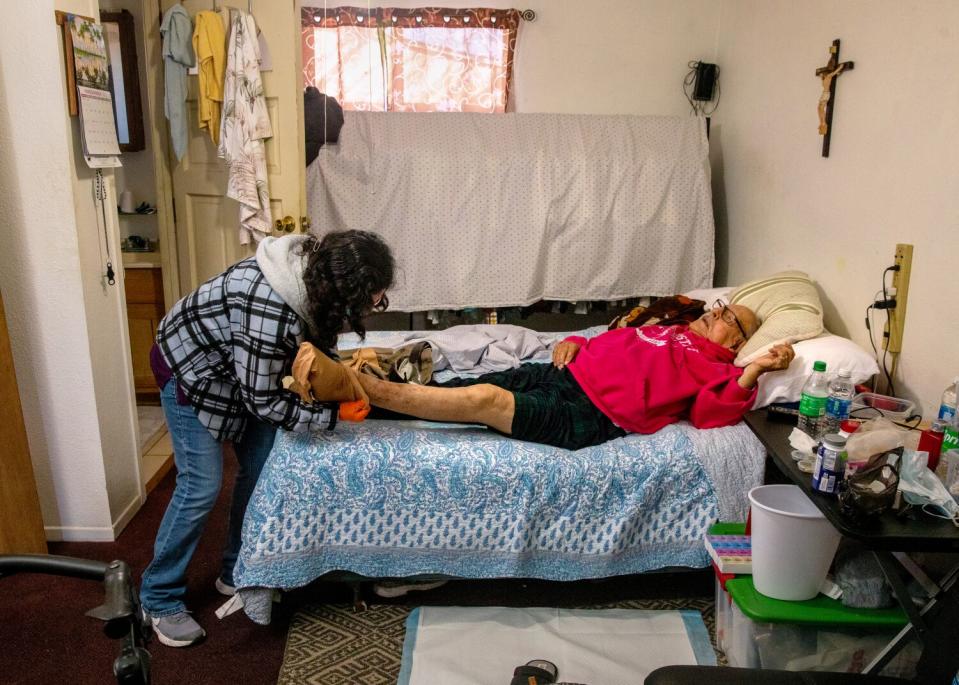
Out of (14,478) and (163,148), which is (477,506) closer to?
(14,478)

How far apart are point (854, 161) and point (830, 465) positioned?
1433mm

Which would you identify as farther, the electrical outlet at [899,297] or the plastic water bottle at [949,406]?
the electrical outlet at [899,297]

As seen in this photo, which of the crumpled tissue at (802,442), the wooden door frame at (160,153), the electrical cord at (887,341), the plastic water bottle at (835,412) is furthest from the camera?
the wooden door frame at (160,153)

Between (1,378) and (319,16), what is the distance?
244 cm

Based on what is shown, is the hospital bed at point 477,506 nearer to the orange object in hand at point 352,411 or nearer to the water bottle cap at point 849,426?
Answer: the orange object in hand at point 352,411

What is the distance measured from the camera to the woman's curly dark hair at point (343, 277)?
66.6 inches

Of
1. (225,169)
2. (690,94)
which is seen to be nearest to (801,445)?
(225,169)

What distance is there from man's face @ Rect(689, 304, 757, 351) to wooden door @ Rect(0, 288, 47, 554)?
2.22m

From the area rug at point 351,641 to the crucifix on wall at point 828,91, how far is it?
172 cm

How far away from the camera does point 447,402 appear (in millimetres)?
2148

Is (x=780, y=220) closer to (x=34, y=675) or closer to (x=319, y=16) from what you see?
(x=319, y=16)

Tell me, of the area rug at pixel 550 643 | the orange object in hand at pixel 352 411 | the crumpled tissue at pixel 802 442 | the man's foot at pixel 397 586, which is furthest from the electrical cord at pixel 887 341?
the orange object in hand at pixel 352 411

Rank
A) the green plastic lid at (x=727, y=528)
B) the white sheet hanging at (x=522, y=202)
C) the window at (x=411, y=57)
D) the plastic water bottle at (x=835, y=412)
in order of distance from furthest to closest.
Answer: the window at (x=411, y=57) → the white sheet hanging at (x=522, y=202) → the green plastic lid at (x=727, y=528) → the plastic water bottle at (x=835, y=412)

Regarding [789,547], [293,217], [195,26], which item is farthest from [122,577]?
[195,26]
